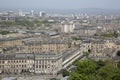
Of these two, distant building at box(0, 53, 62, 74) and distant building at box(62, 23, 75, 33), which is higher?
distant building at box(0, 53, 62, 74)

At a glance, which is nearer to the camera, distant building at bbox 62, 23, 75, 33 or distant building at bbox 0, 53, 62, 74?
distant building at bbox 0, 53, 62, 74

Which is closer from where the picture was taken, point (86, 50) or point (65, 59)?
point (65, 59)

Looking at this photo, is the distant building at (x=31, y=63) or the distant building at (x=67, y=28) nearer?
the distant building at (x=31, y=63)

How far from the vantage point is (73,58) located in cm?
2722

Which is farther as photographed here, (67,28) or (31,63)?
(67,28)

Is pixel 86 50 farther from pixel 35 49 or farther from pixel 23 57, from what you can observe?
pixel 23 57

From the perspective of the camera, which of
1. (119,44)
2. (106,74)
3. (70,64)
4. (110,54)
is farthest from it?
(119,44)

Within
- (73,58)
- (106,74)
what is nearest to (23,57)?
(73,58)

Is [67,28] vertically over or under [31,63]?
under

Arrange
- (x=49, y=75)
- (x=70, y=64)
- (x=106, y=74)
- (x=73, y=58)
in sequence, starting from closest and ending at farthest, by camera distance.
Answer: (x=106, y=74), (x=49, y=75), (x=70, y=64), (x=73, y=58)

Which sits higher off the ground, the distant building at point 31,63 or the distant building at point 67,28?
the distant building at point 31,63

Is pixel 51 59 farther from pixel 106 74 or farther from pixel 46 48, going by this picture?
pixel 46 48

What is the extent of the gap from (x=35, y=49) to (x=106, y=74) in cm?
1328

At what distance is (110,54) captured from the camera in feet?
95.1
